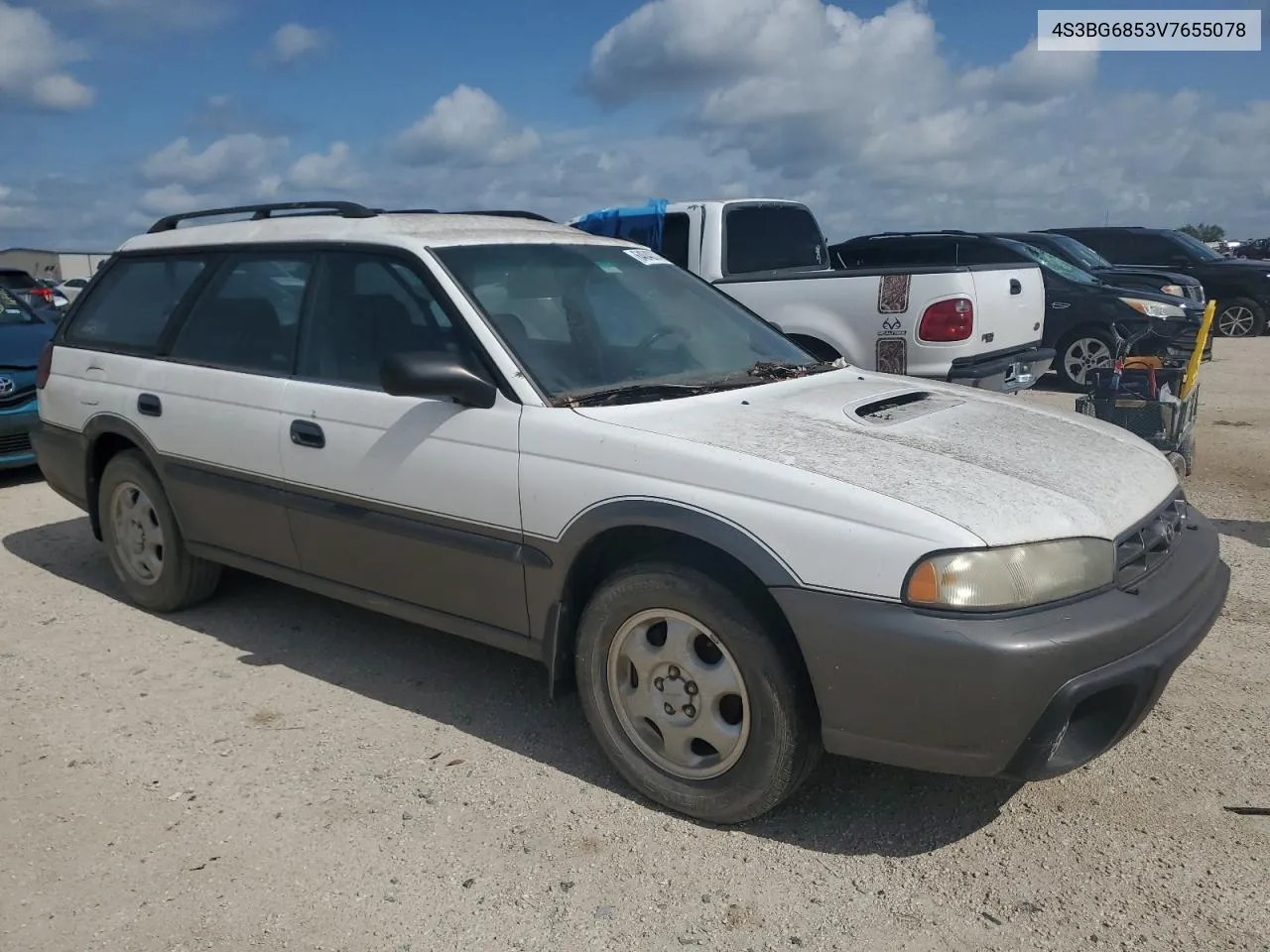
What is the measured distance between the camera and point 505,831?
125 inches

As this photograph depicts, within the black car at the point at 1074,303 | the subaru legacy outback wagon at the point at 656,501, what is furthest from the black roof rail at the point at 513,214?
the black car at the point at 1074,303

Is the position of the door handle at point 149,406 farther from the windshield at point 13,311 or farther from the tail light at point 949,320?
the windshield at point 13,311

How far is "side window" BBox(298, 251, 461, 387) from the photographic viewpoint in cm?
380

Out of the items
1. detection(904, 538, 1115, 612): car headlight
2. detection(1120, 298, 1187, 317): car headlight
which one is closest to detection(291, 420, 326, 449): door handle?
detection(904, 538, 1115, 612): car headlight

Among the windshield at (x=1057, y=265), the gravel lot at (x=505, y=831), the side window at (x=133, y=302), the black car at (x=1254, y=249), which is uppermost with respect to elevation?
the black car at (x=1254, y=249)

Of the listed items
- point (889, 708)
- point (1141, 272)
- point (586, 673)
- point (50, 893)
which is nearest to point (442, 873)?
point (586, 673)

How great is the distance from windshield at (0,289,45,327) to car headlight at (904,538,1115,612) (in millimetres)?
8445

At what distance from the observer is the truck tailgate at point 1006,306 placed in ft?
23.8

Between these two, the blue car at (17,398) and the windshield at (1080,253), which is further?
the windshield at (1080,253)

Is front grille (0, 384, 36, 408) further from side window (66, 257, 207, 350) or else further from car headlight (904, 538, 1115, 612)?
car headlight (904, 538, 1115, 612)

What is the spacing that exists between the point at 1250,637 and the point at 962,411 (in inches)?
71.4

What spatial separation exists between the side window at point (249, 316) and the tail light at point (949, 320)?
4.33 meters

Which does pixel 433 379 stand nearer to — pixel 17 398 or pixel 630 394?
pixel 630 394

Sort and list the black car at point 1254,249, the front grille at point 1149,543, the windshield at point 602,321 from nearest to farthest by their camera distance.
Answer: the front grille at point 1149,543, the windshield at point 602,321, the black car at point 1254,249
